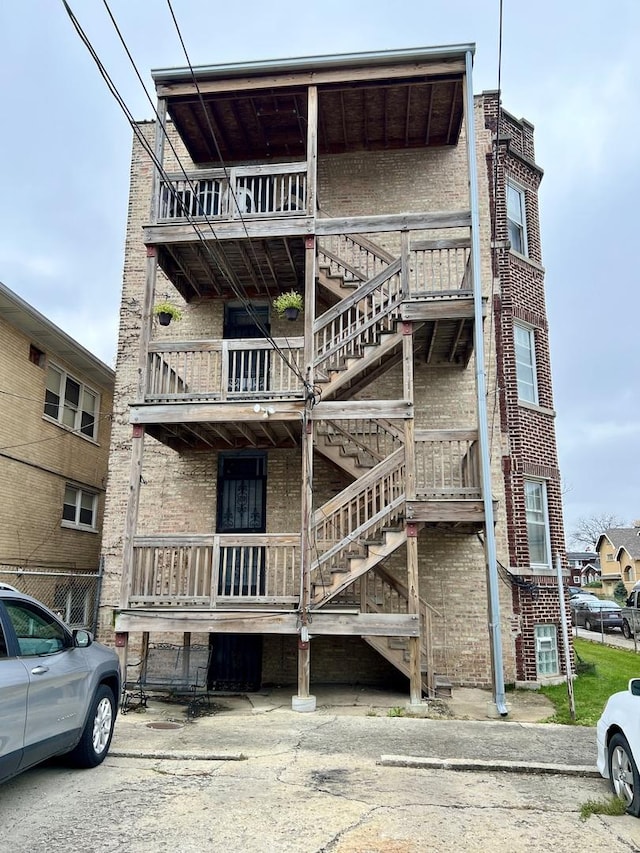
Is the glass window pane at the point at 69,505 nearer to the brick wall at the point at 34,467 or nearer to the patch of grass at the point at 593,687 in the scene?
the brick wall at the point at 34,467

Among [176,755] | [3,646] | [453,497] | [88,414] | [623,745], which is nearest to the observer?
[3,646]

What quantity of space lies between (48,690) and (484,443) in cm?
710

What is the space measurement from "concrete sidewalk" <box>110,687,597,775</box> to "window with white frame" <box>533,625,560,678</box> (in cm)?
164

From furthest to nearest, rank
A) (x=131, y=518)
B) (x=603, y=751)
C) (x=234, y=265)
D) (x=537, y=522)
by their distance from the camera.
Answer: (x=537, y=522)
(x=234, y=265)
(x=131, y=518)
(x=603, y=751)

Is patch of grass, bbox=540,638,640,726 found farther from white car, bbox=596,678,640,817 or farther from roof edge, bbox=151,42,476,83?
roof edge, bbox=151,42,476,83

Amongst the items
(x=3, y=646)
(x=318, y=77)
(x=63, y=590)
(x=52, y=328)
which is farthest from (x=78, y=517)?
(x=3, y=646)

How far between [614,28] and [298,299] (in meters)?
5.70

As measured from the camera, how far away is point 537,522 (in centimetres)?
1278

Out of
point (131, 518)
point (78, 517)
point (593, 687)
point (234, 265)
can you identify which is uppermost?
point (234, 265)

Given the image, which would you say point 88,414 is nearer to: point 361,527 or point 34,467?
point 34,467

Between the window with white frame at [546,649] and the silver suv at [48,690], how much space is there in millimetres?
8269

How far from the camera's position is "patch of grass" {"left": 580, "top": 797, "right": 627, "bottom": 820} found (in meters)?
4.97

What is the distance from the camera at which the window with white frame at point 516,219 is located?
14094mm

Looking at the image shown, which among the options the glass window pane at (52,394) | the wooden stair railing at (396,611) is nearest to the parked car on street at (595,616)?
the wooden stair railing at (396,611)
